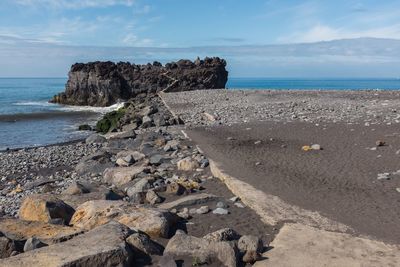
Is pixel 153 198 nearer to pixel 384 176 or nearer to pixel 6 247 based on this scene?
pixel 6 247

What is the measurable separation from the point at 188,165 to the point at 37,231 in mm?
5846

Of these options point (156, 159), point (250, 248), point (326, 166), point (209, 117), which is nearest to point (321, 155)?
point (326, 166)

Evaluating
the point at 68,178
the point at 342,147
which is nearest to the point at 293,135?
the point at 342,147

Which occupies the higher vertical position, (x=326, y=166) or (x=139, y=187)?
(x=326, y=166)

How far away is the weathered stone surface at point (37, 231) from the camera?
22.6 ft

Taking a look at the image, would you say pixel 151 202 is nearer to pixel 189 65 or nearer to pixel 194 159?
pixel 194 159

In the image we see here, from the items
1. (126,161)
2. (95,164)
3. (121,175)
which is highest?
(121,175)

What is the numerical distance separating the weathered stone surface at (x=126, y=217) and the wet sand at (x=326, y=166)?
290 cm

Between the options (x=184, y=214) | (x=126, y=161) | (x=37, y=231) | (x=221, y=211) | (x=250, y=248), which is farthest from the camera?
(x=126, y=161)

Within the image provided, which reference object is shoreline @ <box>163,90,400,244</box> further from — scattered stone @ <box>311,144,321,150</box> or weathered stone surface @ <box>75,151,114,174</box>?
weathered stone surface @ <box>75,151,114,174</box>

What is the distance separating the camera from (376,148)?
1338 cm

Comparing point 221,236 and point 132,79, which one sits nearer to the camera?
point 221,236

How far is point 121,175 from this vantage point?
12234 mm

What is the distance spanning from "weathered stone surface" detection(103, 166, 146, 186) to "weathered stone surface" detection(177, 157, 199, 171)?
99cm
